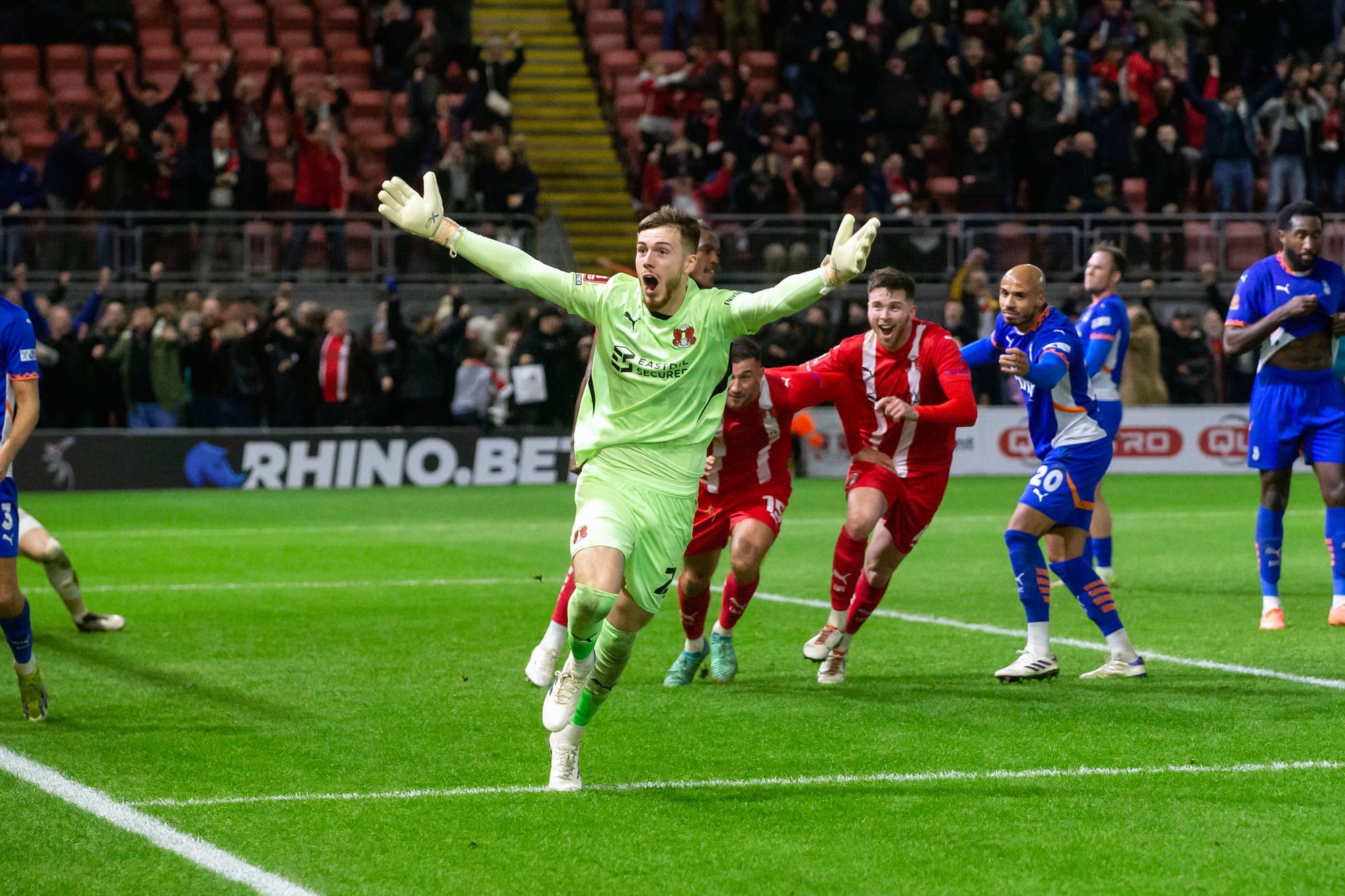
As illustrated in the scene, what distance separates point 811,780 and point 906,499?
108 inches

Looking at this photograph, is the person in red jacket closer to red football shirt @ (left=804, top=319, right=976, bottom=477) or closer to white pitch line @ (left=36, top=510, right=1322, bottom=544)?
white pitch line @ (left=36, top=510, right=1322, bottom=544)

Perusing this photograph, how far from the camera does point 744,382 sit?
27.3 ft

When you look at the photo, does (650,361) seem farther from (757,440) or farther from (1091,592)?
(1091,592)

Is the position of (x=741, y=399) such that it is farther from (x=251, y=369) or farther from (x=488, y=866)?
(x=251, y=369)

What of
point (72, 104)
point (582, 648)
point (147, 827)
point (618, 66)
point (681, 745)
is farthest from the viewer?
point (618, 66)

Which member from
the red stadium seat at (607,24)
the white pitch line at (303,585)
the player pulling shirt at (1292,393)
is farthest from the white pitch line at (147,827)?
A: the red stadium seat at (607,24)

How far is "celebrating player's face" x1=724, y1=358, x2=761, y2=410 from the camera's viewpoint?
8.32m

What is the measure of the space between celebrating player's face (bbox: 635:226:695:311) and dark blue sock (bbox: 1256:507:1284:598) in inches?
211

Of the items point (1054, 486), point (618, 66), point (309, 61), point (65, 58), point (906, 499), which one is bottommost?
point (906, 499)

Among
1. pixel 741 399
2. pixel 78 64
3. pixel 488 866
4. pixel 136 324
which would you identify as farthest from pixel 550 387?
pixel 488 866

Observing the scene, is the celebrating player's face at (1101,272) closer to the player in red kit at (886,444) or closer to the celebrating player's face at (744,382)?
the player in red kit at (886,444)

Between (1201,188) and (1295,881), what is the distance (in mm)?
22303

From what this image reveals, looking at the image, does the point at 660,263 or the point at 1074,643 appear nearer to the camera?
the point at 660,263

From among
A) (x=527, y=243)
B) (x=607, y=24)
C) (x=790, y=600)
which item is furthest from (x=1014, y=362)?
(x=607, y=24)
